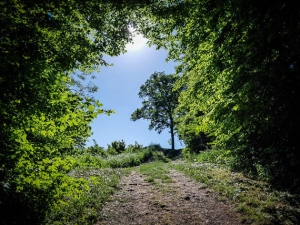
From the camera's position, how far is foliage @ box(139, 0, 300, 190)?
15.5 feet

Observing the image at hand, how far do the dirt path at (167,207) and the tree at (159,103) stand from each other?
33614mm

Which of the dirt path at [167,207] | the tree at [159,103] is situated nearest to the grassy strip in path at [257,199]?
the dirt path at [167,207]

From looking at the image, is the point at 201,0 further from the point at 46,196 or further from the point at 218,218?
the point at 218,218

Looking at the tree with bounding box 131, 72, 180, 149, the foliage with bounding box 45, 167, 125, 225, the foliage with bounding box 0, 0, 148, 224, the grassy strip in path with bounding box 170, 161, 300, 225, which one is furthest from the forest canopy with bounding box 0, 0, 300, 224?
the tree with bounding box 131, 72, 180, 149

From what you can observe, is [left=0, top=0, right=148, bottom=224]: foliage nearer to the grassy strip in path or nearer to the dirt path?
the dirt path

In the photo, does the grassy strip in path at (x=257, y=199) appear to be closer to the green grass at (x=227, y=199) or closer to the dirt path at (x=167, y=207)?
the green grass at (x=227, y=199)

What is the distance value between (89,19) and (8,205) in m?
6.99

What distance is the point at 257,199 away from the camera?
762 cm

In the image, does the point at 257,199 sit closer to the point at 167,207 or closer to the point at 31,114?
the point at 167,207

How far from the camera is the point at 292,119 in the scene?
6137 millimetres

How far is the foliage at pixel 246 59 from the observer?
4719mm

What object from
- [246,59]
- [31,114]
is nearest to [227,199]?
[246,59]

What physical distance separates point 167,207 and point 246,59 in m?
6.18

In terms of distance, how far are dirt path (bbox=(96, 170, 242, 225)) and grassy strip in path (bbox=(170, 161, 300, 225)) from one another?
512mm
